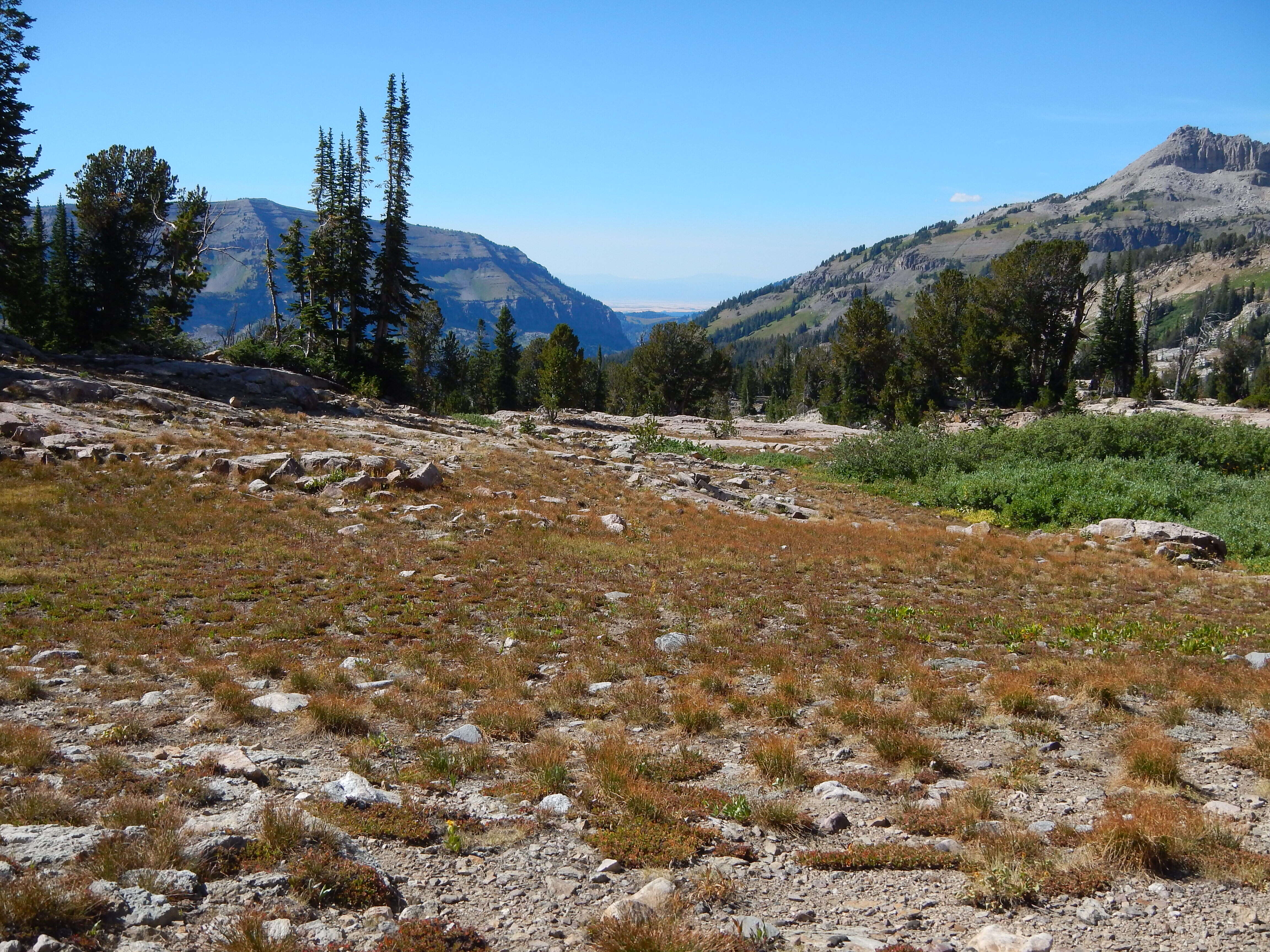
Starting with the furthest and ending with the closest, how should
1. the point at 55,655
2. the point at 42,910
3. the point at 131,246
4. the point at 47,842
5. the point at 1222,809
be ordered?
1. the point at 131,246
2. the point at 55,655
3. the point at 1222,809
4. the point at 47,842
5. the point at 42,910

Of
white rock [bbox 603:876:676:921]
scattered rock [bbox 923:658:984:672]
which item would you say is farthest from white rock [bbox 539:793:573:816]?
scattered rock [bbox 923:658:984:672]

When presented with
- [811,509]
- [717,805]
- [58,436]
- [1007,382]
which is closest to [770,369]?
[1007,382]

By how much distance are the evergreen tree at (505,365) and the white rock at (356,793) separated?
88951mm

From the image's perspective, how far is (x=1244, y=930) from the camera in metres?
4.70

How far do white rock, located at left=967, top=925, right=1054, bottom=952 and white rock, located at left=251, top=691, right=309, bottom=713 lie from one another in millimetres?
7423

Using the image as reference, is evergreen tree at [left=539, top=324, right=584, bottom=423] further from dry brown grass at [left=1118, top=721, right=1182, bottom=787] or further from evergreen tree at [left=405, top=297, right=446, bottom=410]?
dry brown grass at [left=1118, top=721, right=1182, bottom=787]

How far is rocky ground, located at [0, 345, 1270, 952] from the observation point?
16.0 feet

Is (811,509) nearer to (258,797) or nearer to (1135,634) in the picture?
(1135,634)

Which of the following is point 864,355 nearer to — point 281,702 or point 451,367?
point 451,367

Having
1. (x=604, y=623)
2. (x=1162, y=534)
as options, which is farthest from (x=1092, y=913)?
(x=1162, y=534)

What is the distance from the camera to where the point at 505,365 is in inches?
3831

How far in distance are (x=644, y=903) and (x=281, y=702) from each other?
5.94 metres

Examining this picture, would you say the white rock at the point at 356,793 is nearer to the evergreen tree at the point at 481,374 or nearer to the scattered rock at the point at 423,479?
the scattered rock at the point at 423,479

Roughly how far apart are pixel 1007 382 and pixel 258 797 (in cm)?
10241
